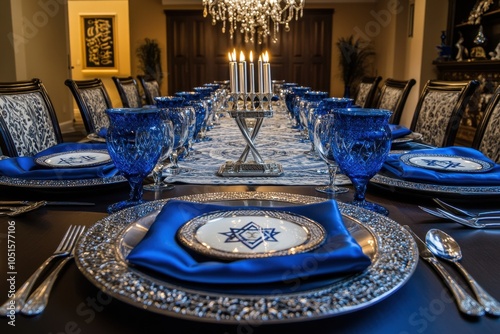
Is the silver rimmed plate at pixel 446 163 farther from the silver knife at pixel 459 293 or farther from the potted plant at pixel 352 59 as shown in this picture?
the potted plant at pixel 352 59

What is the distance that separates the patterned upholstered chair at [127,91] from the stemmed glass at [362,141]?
2398 millimetres

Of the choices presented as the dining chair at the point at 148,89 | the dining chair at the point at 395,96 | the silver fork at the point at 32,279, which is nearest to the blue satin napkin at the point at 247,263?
the silver fork at the point at 32,279

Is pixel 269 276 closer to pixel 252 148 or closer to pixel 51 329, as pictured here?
pixel 51 329

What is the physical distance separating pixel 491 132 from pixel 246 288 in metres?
1.57

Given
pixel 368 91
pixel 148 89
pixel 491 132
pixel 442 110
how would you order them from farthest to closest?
1. pixel 148 89
2. pixel 368 91
3. pixel 442 110
4. pixel 491 132

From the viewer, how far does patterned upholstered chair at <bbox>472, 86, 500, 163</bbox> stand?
1.67 meters

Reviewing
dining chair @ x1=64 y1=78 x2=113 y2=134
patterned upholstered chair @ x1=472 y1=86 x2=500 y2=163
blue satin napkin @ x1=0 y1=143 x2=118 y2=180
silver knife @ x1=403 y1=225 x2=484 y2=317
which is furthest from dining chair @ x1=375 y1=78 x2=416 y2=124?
silver knife @ x1=403 y1=225 x2=484 y2=317

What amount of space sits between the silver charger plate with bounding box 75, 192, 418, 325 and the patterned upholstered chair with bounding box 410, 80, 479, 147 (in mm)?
1577

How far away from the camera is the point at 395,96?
2781 millimetres

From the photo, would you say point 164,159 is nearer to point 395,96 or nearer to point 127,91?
point 395,96

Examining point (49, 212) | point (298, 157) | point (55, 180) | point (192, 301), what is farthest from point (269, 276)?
point (298, 157)

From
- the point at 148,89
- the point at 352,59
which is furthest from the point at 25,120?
the point at 352,59

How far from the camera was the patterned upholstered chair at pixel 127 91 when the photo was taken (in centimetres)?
299

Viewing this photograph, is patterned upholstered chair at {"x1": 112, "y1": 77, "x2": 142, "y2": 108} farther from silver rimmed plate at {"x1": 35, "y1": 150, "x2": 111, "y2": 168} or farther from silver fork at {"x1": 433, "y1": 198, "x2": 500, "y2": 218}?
silver fork at {"x1": 433, "y1": 198, "x2": 500, "y2": 218}
